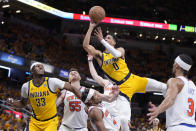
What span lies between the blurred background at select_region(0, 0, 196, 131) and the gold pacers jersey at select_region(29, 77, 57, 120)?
512 inches

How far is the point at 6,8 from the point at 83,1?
7861mm

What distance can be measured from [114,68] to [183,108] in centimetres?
236

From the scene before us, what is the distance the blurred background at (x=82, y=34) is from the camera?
2222 cm

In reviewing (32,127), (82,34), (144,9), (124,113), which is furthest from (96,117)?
(144,9)

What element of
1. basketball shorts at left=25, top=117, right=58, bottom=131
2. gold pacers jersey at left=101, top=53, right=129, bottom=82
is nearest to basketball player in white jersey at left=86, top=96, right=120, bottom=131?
gold pacers jersey at left=101, top=53, right=129, bottom=82

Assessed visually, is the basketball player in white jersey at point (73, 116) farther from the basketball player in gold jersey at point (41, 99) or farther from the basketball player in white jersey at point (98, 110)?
the basketball player in white jersey at point (98, 110)

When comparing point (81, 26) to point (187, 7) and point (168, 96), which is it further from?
point (168, 96)

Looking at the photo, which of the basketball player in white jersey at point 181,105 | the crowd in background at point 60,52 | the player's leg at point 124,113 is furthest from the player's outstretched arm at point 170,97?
the crowd in background at point 60,52

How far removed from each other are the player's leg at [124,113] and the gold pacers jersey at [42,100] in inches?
60.6

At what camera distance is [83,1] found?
28438 millimetres

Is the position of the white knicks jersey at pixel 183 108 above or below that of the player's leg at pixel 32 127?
above

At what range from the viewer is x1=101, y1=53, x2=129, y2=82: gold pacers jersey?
6.12 meters

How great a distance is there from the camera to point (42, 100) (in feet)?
20.3

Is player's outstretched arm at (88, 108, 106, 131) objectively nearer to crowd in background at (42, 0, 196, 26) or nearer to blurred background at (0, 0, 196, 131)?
Result: blurred background at (0, 0, 196, 131)
